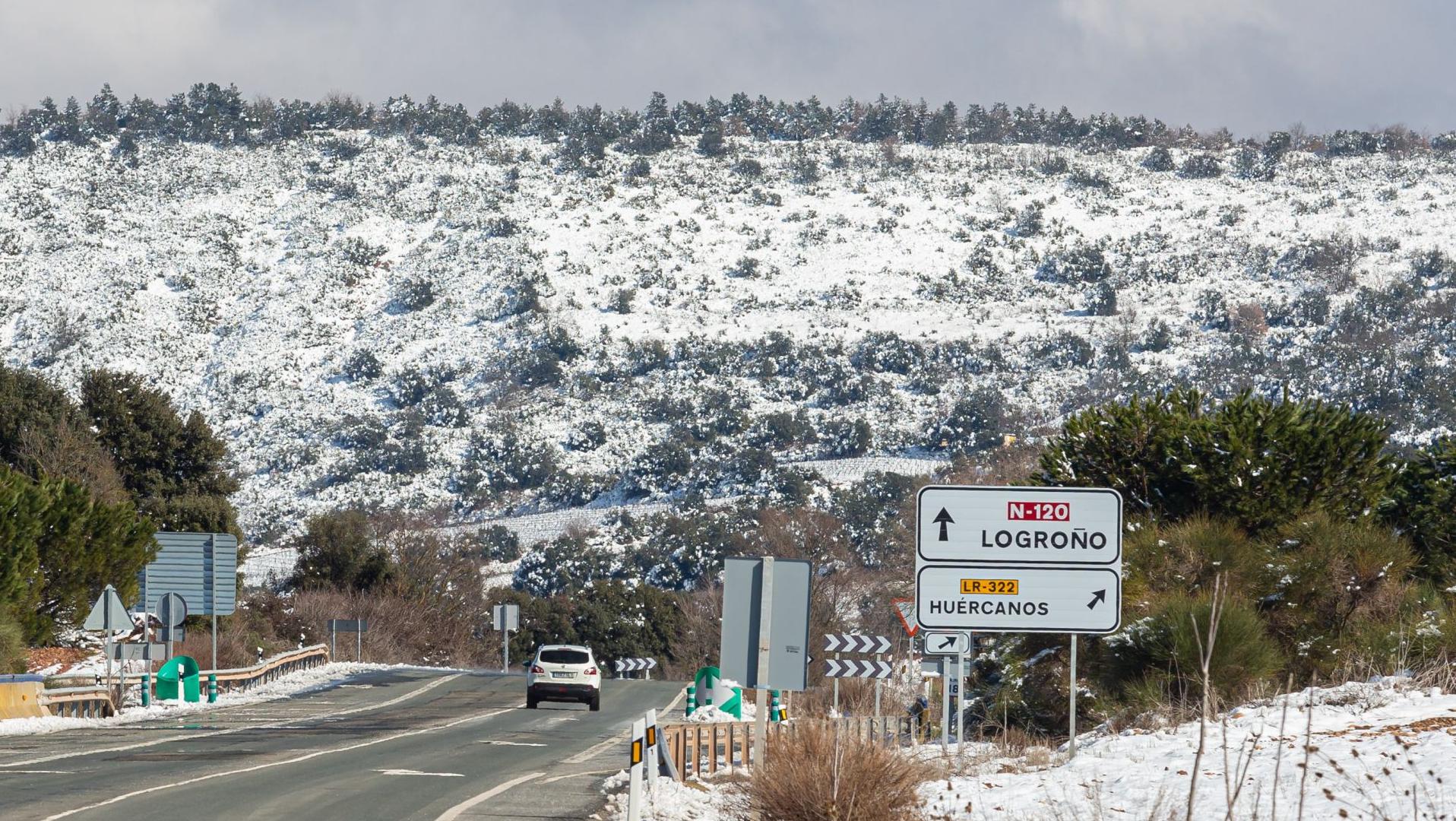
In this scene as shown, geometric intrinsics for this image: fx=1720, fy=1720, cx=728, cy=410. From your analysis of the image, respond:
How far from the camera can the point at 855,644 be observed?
2655 cm

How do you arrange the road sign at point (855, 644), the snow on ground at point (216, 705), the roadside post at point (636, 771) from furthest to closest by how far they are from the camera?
1. the snow on ground at point (216, 705)
2. the road sign at point (855, 644)
3. the roadside post at point (636, 771)

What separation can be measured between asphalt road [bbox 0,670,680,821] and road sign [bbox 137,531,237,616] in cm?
415

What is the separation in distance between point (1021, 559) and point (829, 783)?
2662mm

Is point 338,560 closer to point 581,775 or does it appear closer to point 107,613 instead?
point 107,613

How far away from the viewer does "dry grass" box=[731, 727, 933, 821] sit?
12.1 meters

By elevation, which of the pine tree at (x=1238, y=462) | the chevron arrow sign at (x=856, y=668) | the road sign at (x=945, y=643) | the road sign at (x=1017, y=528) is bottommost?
the chevron arrow sign at (x=856, y=668)

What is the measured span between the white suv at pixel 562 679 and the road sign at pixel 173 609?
729 cm

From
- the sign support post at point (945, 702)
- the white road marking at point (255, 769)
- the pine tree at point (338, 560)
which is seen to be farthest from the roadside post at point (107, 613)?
the pine tree at point (338, 560)

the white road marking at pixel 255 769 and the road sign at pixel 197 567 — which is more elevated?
the road sign at pixel 197 567

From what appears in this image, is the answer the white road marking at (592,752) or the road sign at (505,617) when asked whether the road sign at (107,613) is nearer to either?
the white road marking at (592,752)

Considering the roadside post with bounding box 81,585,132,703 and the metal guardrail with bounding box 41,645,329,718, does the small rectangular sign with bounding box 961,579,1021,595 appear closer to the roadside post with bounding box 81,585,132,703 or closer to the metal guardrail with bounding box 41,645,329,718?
the roadside post with bounding box 81,585,132,703

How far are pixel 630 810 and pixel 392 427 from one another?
154m

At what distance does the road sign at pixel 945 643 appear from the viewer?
21.1m

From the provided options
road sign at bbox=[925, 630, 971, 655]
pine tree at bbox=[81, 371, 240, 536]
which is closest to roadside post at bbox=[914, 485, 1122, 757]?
road sign at bbox=[925, 630, 971, 655]
